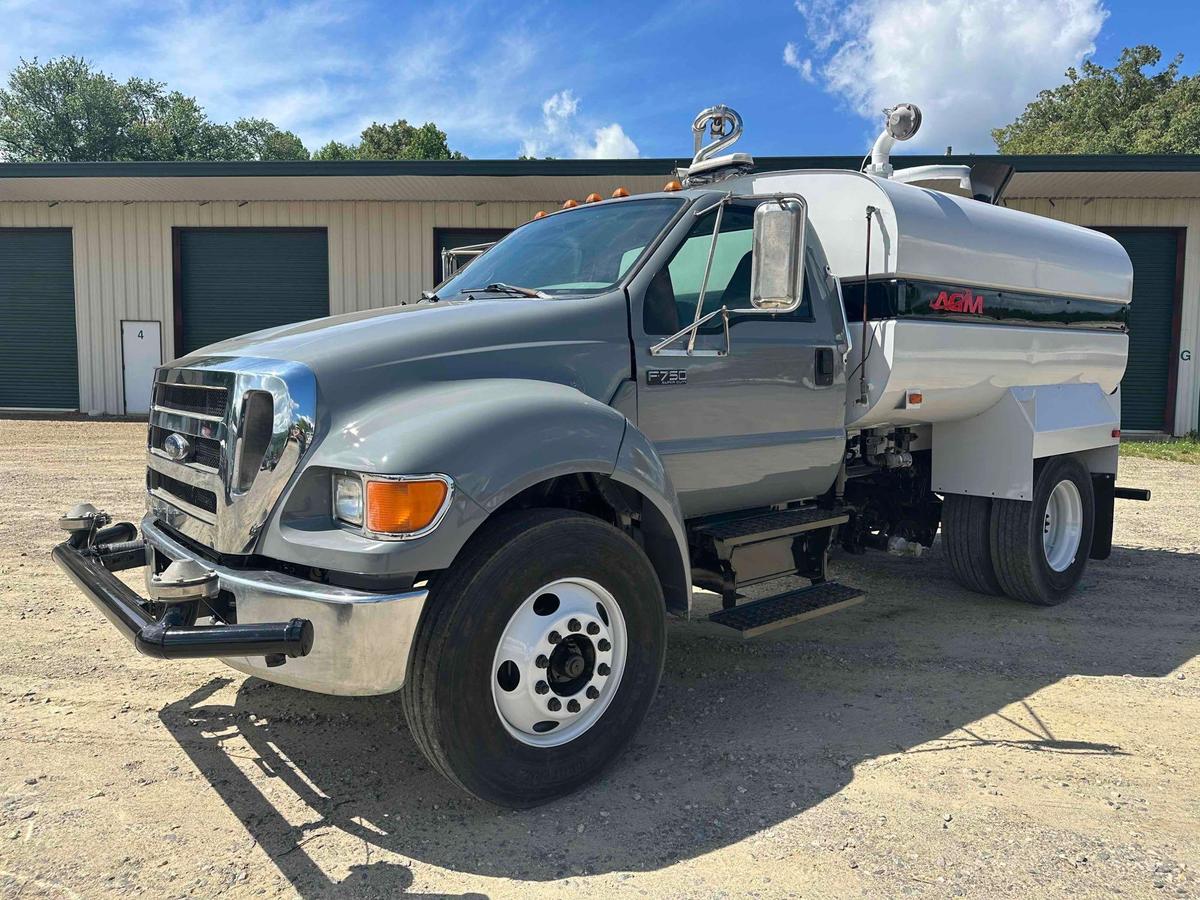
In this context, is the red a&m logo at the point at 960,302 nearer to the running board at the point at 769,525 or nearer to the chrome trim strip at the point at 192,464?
the running board at the point at 769,525

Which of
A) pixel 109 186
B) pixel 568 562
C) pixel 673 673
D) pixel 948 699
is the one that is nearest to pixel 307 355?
pixel 568 562

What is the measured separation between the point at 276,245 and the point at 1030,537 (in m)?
16.3

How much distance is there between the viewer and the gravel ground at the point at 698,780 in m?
2.83

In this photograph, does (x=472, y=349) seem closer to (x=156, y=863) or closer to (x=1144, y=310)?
(x=156, y=863)

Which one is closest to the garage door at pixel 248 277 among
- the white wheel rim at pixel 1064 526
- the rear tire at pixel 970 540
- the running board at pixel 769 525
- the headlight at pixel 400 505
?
the rear tire at pixel 970 540

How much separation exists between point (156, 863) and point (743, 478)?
2.82m

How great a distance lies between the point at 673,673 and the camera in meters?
4.66

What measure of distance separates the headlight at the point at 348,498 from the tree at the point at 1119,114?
4535cm

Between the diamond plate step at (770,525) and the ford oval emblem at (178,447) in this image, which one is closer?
the ford oval emblem at (178,447)

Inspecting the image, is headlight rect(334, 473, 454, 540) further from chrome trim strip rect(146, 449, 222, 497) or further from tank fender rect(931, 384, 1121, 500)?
tank fender rect(931, 384, 1121, 500)

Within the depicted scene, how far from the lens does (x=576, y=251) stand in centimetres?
427

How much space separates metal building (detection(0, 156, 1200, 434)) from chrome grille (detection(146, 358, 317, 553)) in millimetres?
12538

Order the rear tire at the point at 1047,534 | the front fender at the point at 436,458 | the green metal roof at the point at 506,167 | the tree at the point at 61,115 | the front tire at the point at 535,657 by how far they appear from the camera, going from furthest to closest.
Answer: the tree at the point at 61,115 → the green metal roof at the point at 506,167 → the rear tire at the point at 1047,534 → the front tire at the point at 535,657 → the front fender at the point at 436,458

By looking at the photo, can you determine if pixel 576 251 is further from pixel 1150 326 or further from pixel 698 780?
pixel 1150 326
